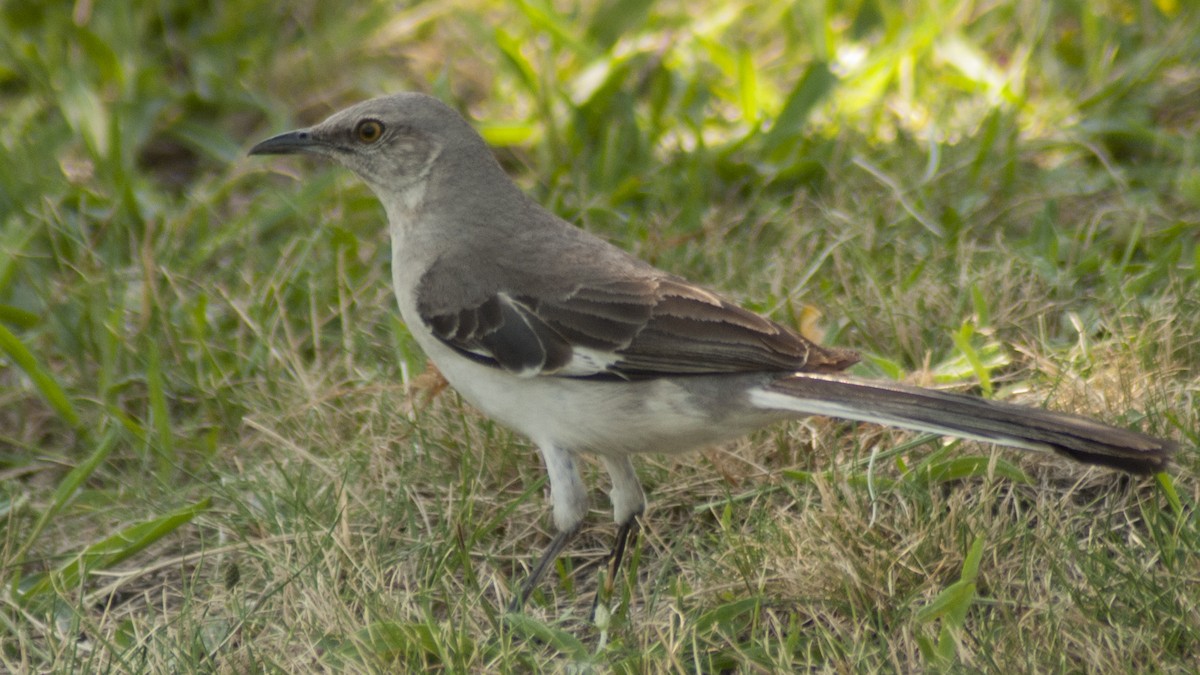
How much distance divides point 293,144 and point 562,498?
1.67 m

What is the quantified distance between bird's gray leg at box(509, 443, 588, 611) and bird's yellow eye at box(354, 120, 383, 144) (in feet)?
4.36

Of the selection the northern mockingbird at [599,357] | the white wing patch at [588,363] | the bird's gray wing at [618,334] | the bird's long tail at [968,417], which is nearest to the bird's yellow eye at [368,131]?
the northern mockingbird at [599,357]

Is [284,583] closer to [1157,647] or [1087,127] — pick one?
[1157,647]

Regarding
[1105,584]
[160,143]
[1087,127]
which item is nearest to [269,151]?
[160,143]

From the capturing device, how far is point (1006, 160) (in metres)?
6.53

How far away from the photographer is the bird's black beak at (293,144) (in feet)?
17.0

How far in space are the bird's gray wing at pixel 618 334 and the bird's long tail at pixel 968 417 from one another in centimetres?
14

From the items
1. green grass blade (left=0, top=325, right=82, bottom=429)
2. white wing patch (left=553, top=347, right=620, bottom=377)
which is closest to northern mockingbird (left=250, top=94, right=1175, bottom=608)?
white wing patch (left=553, top=347, right=620, bottom=377)

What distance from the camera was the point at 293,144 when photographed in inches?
205

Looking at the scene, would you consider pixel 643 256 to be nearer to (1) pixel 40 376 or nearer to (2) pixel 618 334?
(2) pixel 618 334

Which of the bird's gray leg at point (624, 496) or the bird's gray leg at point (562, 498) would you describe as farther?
the bird's gray leg at point (624, 496)

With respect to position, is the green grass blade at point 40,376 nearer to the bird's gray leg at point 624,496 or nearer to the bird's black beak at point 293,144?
the bird's black beak at point 293,144

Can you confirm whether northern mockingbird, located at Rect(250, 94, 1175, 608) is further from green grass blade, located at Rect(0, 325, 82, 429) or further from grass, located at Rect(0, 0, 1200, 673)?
green grass blade, located at Rect(0, 325, 82, 429)

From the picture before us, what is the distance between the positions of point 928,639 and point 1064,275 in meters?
2.37
